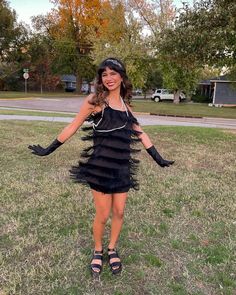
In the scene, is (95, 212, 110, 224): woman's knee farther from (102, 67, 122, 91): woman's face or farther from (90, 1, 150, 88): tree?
(90, 1, 150, 88): tree

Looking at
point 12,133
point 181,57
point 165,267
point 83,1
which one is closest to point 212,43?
point 181,57

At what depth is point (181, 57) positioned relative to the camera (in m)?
9.58

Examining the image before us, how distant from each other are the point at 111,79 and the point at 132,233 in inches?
65.4

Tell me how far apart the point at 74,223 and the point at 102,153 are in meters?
1.40

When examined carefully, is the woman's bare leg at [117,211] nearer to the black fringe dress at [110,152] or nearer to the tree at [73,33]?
the black fringe dress at [110,152]

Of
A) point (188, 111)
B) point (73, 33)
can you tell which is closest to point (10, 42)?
point (73, 33)

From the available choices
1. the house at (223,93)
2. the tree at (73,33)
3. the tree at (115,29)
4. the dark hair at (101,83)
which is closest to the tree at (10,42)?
the tree at (73,33)

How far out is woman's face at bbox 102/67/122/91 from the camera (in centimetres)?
280

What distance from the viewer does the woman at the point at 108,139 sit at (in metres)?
2.80

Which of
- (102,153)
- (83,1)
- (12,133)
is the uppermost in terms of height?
(83,1)

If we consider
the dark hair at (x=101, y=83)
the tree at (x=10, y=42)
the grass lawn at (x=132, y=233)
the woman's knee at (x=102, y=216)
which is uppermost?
the tree at (x=10, y=42)

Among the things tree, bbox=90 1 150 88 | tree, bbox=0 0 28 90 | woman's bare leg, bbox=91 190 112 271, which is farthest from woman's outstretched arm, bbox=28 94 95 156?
tree, bbox=0 0 28 90

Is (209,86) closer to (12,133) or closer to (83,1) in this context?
(83,1)

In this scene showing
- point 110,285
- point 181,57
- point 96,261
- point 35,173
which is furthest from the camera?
point 181,57
